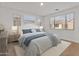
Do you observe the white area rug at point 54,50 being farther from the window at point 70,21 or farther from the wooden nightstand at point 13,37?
the window at point 70,21

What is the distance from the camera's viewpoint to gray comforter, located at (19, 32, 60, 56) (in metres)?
1.57

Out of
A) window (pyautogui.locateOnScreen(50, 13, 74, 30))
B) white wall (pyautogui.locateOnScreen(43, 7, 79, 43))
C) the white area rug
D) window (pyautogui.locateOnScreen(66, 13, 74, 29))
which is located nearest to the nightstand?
the white area rug

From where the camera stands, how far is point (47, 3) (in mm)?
1547

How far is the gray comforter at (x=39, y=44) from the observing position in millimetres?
1569

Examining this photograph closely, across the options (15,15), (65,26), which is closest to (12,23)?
(15,15)

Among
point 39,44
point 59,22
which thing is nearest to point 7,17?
point 39,44

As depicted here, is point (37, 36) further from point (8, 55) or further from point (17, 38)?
point (8, 55)

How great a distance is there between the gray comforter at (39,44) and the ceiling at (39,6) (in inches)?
13.5

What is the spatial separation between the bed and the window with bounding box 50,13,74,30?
18 centimetres

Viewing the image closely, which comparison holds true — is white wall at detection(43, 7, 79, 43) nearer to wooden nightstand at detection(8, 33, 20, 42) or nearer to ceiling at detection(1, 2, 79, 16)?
ceiling at detection(1, 2, 79, 16)

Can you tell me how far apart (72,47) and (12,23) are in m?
0.96

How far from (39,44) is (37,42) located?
0.04 meters

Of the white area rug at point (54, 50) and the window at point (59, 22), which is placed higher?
the window at point (59, 22)

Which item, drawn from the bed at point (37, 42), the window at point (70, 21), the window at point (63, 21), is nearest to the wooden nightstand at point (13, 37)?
the bed at point (37, 42)
